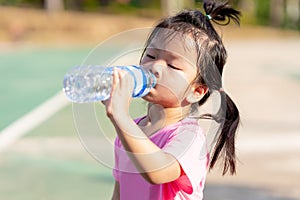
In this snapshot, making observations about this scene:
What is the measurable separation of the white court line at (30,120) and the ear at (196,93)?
5.80 metres

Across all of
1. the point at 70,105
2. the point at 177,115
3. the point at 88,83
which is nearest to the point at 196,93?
the point at 177,115

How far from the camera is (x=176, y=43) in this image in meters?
3.22

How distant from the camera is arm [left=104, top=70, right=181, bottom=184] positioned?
275cm

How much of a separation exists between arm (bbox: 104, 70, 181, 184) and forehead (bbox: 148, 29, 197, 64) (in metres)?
0.37

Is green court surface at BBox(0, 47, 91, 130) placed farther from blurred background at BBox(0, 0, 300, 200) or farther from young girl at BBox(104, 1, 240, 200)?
young girl at BBox(104, 1, 240, 200)

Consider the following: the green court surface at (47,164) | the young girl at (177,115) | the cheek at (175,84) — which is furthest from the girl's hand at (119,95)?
the green court surface at (47,164)

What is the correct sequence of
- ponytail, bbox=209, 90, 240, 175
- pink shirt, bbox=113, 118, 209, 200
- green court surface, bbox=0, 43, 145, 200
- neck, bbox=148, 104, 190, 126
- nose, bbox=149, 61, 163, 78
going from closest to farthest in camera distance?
nose, bbox=149, 61, 163, 78
pink shirt, bbox=113, 118, 209, 200
neck, bbox=148, 104, 190, 126
ponytail, bbox=209, 90, 240, 175
green court surface, bbox=0, 43, 145, 200

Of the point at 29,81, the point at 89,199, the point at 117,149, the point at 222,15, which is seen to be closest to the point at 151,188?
the point at 117,149

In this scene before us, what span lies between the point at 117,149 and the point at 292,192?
4.11 meters

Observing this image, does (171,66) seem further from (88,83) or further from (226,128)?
(88,83)

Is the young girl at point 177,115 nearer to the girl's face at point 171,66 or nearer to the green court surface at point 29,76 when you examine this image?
the girl's face at point 171,66

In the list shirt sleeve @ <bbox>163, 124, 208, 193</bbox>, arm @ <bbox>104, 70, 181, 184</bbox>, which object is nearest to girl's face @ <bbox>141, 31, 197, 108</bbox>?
shirt sleeve @ <bbox>163, 124, 208, 193</bbox>

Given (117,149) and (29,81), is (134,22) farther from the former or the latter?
(117,149)

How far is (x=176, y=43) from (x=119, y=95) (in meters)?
0.55
